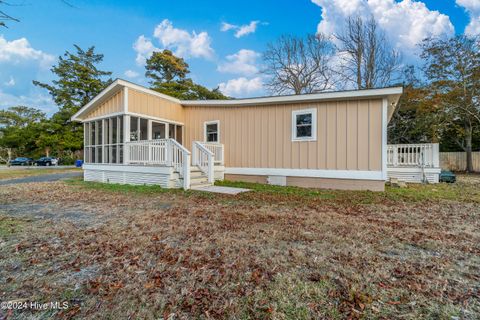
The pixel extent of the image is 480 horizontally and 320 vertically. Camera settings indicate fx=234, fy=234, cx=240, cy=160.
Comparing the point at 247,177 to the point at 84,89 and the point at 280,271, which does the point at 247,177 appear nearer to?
the point at 280,271

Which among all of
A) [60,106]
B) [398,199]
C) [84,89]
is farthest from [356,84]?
[60,106]

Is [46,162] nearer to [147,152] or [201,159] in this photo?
[147,152]

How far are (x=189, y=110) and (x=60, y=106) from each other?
25225mm

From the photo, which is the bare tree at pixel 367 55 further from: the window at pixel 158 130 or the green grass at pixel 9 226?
the green grass at pixel 9 226

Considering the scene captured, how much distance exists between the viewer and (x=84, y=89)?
88.9ft

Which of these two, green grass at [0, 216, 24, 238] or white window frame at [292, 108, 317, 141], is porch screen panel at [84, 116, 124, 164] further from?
white window frame at [292, 108, 317, 141]

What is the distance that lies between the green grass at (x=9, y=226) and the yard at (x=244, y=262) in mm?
28

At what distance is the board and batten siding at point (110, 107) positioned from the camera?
8.68m

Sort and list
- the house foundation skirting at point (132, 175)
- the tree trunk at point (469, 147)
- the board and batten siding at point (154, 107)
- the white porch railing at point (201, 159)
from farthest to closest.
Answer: the tree trunk at point (469, 147), the board and batten siding at point (154, 107), the white porch railing at point (201, 159), the house foundation skirting at point (132, 175)

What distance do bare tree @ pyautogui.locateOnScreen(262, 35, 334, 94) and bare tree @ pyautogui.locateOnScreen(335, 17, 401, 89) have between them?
1434 mm

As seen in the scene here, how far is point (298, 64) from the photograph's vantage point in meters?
19.6

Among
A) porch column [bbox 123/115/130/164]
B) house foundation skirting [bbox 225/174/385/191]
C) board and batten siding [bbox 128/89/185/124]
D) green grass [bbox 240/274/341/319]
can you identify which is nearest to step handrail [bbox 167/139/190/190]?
porch column [bbox 123/115/130/164]

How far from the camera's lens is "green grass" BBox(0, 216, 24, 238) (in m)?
3.42

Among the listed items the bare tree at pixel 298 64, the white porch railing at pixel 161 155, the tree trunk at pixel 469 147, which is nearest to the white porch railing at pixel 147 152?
the white porch railing at pixel 161 155
